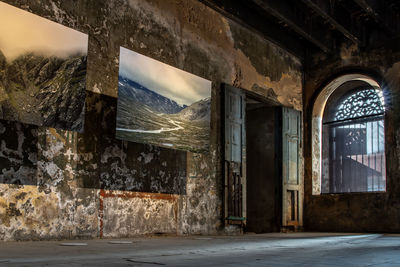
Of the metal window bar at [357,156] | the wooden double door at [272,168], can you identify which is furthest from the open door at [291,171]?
the metal window bar at [357,156]

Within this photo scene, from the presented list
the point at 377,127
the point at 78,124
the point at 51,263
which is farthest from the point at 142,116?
the point at 377,127

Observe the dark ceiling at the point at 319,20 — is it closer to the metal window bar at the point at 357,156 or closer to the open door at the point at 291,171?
the open door at the point at 291,171

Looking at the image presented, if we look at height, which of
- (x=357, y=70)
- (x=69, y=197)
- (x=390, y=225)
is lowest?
(x=390, y=225)

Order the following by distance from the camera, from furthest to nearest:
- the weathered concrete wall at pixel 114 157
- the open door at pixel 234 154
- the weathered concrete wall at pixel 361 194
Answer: the weathered concrete wall at pixel 361 194 → the open door at pixel 234 154 → the weathered concrete wall at pixel 114 157

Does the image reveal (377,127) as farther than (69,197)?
Yes

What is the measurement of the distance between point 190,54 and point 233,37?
4.50 feet

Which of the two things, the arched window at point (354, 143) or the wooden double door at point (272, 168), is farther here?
the arched window at point (354, 143)

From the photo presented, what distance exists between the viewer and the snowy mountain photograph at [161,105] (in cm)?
616

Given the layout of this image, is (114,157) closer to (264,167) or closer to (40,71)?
(40,71)

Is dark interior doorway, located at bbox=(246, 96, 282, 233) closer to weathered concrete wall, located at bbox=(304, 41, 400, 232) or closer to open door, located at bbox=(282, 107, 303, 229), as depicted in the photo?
open door, located at bbox=(282, 107, 303, 229)

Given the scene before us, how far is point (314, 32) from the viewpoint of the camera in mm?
9469

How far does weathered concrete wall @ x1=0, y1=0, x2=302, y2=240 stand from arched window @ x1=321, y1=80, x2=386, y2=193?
18.8 feet

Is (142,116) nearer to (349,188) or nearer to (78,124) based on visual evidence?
(78,124)

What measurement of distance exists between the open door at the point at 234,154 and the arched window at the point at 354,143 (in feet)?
16.3
